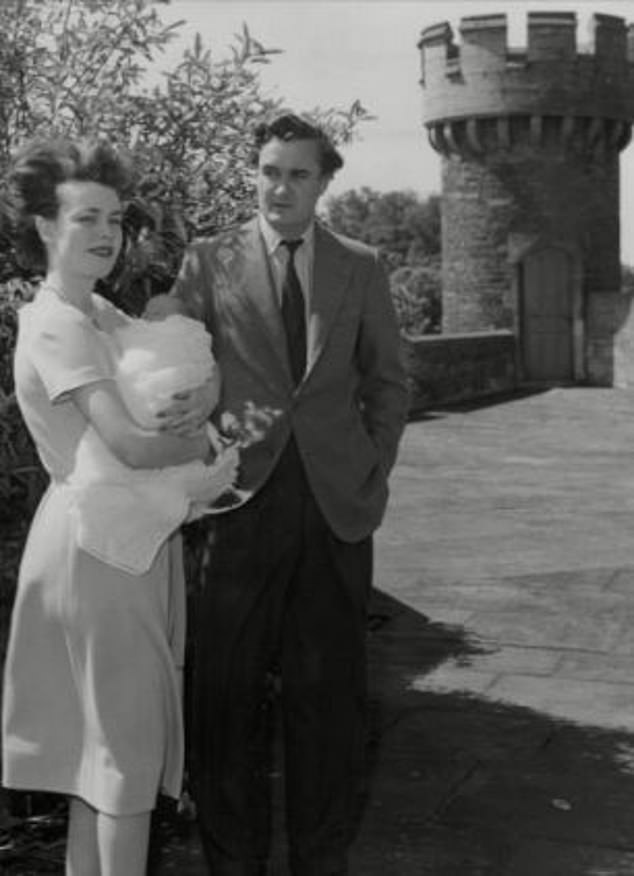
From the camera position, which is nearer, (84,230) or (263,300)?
(84,230)

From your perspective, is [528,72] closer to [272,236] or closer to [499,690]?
[499,690]

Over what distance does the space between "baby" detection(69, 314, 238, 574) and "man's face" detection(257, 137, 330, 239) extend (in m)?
0.49

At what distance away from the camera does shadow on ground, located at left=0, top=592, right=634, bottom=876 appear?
13.2ft

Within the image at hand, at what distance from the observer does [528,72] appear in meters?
28.5

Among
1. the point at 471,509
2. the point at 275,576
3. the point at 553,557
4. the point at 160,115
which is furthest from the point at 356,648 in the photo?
the point at 471,509

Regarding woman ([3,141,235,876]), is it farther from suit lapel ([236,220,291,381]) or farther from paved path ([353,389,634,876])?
paved path ([353,389,634,876])

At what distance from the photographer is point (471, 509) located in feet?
38.1

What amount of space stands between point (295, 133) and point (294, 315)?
449 millimetres

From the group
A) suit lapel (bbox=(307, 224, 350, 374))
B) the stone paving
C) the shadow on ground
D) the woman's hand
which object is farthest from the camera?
the stone paving

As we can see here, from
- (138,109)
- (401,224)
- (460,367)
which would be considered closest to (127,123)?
(138,109)

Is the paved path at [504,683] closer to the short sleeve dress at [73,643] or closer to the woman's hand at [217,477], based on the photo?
Result: the short sleeve dress at [73,643]

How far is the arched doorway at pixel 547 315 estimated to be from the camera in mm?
27547

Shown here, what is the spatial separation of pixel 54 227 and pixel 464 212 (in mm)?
26589

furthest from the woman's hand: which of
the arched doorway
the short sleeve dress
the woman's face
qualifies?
the arched doorway
